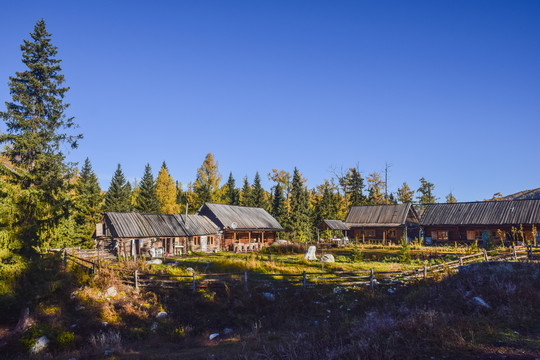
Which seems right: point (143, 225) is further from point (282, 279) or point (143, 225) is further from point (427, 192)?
point (427, 192)

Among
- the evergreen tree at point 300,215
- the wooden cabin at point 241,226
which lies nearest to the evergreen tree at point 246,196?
the evergreen tree at point 300,215

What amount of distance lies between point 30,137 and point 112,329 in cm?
1919

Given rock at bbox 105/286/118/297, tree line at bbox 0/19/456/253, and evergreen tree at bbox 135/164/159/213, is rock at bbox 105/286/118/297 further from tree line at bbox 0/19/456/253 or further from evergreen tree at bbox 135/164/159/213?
evergreen tree at bbox 135/164/159/213

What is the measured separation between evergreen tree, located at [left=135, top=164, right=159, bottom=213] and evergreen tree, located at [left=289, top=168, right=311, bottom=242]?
69.7 ft

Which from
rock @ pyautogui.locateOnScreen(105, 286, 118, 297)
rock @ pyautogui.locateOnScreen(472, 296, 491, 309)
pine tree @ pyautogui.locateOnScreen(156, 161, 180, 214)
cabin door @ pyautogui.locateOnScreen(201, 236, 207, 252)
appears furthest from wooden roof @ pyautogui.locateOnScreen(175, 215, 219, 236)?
rock @ pyautogui.locateOnScreen(472, 296, 491, 309)

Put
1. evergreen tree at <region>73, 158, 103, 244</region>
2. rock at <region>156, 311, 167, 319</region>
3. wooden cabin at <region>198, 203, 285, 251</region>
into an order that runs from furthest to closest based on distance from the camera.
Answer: wooden cabin at <region>198, 203, 285, 251</region>, evergreen tree at <region>73, 158, 103, 244</region>, rock at <region>156, 311, 167, 319</region>

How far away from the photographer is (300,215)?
53.9 metres

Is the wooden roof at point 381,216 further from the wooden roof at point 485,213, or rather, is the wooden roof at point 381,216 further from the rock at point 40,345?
the rock at point 40,345

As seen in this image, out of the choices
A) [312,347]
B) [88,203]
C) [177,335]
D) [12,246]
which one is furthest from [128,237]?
[312,347]

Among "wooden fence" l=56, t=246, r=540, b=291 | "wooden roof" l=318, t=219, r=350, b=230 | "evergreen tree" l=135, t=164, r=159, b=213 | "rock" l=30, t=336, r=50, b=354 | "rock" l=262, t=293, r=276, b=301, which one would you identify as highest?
"evergreen tree" l=135, t=164, r=159, b=213

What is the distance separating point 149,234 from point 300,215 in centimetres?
2582

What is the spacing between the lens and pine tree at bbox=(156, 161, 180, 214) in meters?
61.8

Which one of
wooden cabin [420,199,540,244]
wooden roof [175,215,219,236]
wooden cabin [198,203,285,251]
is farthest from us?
wooden cabin [198,203,285,251]

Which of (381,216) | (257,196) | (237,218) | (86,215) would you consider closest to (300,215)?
(237,218)
